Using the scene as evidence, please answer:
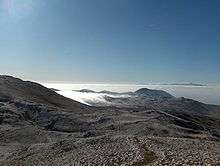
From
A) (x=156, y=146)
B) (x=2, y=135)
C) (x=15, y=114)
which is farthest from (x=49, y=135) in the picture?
(x=156, y=146)

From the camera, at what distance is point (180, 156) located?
137 ft

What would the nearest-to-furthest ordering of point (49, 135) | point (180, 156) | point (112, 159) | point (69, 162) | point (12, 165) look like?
point (180, 156) < point (112, 159) < point (69, 162) < point (12, 165) < point (49, 135)

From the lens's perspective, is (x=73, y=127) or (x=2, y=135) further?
(x=73, y=127)

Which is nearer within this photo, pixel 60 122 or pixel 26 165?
pixel 26 165

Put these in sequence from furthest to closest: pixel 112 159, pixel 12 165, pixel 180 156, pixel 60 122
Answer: pixel 60 122
pixel 12 165
pixel 112 159
pixel 180 156

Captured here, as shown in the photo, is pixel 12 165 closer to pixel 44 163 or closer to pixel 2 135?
pixel 44 163

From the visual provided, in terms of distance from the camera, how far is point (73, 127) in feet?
420

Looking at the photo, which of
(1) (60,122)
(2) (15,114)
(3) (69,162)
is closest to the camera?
(3) (69,162)

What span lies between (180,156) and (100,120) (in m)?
88.9

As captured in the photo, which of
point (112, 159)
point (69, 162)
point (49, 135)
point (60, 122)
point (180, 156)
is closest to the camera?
point (180, 156)

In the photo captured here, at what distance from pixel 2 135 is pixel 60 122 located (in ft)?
101

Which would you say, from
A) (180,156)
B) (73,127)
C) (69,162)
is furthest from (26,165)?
(73,127)

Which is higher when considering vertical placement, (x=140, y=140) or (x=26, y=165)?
(x=140, y=140)

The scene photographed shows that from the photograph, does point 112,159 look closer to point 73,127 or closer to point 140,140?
point 140,140
